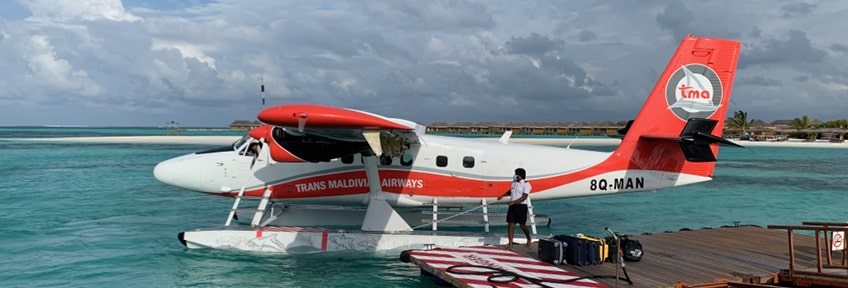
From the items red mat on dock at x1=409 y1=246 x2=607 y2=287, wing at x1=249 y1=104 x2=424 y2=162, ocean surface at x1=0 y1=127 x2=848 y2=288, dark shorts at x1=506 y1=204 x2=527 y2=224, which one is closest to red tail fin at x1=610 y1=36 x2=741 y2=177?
ocean surface at x1=0 y1=127 x2=848 y2=288

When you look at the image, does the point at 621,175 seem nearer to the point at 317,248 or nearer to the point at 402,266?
the point at 402,266

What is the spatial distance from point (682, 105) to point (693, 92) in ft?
1.10

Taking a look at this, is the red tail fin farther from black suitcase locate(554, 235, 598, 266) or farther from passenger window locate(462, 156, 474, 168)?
black suitcase locate(554, 235, 598, 266)

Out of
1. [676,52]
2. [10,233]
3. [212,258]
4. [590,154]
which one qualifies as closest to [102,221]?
[10,233]

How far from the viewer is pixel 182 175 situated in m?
11.2

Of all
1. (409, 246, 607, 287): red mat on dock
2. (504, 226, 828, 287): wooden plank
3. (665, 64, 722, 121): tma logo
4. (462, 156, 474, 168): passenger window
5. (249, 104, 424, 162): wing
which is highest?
(665, 64, 722, 121): tma logo

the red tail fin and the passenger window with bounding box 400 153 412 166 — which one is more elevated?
the red tail fin

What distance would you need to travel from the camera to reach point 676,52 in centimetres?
1096

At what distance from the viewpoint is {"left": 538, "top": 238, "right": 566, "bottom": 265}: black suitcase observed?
25.1 ft

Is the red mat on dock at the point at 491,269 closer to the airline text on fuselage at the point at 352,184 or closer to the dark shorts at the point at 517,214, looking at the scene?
the dark shorts at the point at 517,214

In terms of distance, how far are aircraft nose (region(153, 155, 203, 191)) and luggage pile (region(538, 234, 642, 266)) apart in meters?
7.09

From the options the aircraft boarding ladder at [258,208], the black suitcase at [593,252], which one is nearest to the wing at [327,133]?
the aircraft boarding ladder at [258,208]

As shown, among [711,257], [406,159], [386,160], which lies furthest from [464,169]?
[711,257]

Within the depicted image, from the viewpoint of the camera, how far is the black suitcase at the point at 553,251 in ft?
25.1
